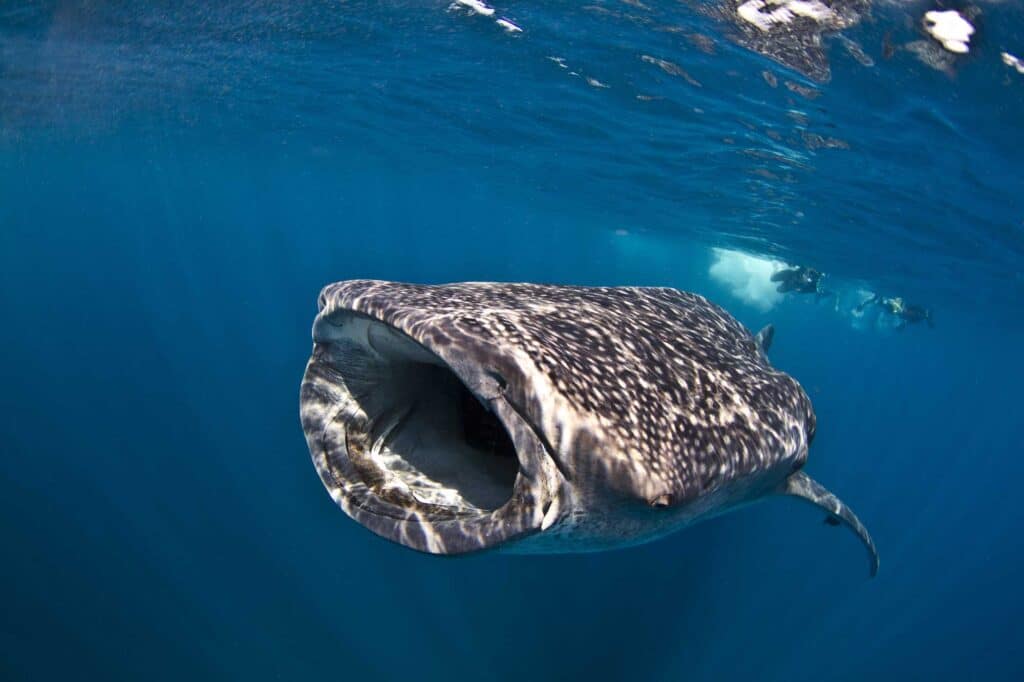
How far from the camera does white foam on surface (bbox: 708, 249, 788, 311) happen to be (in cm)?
3469

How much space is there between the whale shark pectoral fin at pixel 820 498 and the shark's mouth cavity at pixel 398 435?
2186 mm

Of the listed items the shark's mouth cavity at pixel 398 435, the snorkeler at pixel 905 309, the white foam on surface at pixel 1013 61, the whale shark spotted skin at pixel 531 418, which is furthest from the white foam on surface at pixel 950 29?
the snorkeler at pixel 905 309

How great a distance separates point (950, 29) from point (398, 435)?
8.01m

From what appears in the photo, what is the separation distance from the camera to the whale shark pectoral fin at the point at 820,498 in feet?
14.5

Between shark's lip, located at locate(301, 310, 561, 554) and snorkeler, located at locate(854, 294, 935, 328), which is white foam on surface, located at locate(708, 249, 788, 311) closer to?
snorkeler, located at locate(854, 294, 935, 328)

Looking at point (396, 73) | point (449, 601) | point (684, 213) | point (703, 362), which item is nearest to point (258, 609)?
point (449, 601)

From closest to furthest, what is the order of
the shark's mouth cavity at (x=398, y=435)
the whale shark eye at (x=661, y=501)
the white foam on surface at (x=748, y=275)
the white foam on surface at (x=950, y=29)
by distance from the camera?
the whale shark eye at (x=661, y=501) < the shark's mouth cavity at (x=398, y=435) < the white foam on surface at (x=950, y=29) < the white foam on surface at (x=748, y=275)

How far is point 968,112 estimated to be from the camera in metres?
9.15

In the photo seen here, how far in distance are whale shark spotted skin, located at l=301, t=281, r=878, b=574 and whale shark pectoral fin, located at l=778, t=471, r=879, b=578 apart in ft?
2.02

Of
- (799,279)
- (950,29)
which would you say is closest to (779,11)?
(950,29)

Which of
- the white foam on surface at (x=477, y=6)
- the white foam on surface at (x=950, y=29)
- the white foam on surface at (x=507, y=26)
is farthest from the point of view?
the white foam on surface at (x=507, y=26)

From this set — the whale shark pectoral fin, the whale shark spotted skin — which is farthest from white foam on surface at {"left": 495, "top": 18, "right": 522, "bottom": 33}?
the whale shark pectoral fin

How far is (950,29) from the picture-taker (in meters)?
7.27

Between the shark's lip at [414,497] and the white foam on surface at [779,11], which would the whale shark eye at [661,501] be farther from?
the white foam on surface at [779,11]
